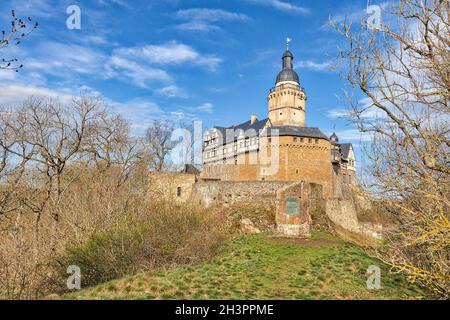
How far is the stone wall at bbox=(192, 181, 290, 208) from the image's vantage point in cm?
2359

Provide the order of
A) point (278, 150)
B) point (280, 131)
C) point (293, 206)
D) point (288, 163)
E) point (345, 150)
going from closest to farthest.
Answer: point (293, 206)
point (288, 163)
point (278, 150)
point (280, 131)
point (345, 150)

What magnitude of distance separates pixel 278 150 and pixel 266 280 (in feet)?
101

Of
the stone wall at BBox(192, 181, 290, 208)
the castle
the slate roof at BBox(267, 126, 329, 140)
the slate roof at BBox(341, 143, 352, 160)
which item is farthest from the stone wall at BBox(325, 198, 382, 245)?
the slate roof at BBox(341, 143, 352, 160)

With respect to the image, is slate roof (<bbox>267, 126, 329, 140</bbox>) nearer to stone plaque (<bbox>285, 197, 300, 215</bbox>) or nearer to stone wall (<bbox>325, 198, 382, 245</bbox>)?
stone wall (<bbox>325, 198, 382, 245</bbox>)

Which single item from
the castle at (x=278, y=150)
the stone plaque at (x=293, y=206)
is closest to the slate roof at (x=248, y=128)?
the castle at (x=278, y=150)

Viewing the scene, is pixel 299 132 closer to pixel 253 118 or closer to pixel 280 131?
pixel 280 131

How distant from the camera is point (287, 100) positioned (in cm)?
5103

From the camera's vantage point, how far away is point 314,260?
13258 millimetres

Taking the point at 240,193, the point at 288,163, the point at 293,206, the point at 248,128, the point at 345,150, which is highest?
the point at 248,128

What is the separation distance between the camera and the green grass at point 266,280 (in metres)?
8.98

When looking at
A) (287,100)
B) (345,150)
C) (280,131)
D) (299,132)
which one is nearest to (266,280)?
(280,131)

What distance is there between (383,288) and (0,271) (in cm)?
1112

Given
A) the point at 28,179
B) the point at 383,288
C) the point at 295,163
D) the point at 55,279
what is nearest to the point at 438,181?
the point at 383,288

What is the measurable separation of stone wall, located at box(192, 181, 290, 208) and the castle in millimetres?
10806
